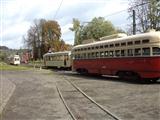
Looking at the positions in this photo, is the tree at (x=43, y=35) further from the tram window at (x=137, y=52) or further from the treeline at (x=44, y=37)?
the tram window at (x=137, y=52)

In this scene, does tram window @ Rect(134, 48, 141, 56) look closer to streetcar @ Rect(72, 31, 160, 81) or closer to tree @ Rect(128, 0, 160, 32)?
streetcar @ Rect(72, 31, 160, 81)

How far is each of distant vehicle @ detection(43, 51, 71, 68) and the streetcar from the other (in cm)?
2047

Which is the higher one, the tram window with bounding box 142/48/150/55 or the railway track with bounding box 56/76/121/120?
the tram window with bounding box 142/48/150/55

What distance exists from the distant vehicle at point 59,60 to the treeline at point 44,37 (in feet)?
151

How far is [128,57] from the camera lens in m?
26.4

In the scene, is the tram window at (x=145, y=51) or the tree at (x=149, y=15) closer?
the tram window at (x=145, y=51)

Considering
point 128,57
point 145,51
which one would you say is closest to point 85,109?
point 145,51

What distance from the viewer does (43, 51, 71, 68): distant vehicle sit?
2182 inches

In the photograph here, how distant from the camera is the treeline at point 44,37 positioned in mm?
115287

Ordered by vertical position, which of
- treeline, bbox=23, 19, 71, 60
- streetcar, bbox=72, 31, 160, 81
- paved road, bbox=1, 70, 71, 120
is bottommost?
paved road, bbox=1, 70, 71, 120

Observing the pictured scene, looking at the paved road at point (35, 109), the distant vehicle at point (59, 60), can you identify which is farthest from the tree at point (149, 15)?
the paved road at point (35, 109)

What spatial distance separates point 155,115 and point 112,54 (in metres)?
16.8

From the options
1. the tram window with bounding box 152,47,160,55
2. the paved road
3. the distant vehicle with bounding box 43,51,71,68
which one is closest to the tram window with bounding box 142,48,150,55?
the tram window with bounding box 152,47,160,55

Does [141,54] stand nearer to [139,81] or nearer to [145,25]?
[139,81]
